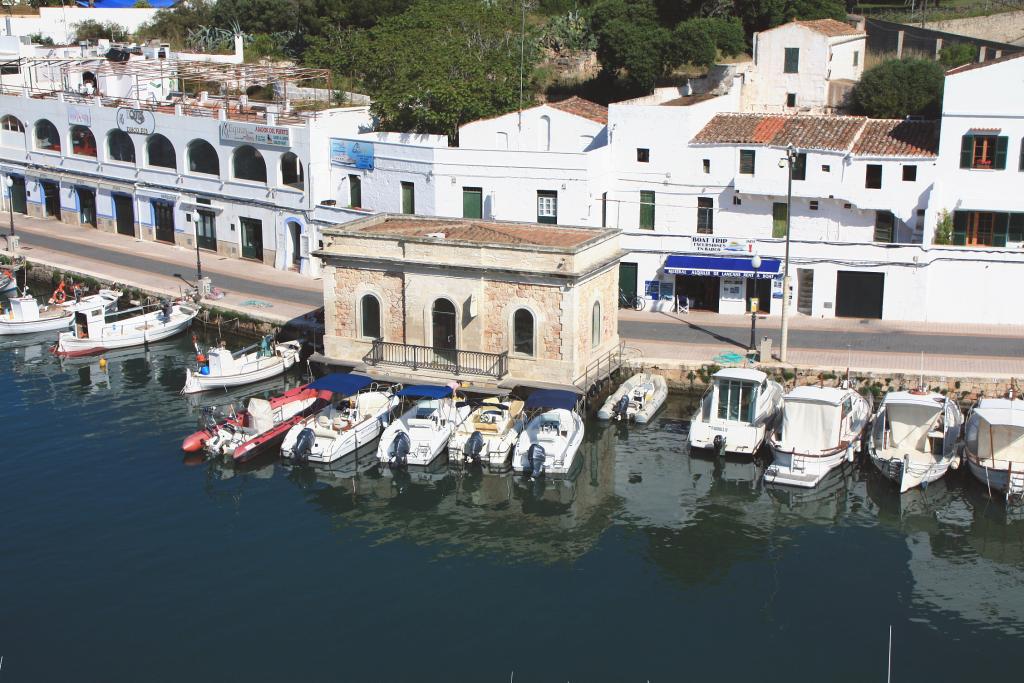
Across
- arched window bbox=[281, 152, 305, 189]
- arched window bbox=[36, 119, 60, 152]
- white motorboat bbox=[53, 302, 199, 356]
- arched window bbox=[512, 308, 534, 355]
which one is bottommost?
white motorboat bbox=[53, 302, 199, 356]

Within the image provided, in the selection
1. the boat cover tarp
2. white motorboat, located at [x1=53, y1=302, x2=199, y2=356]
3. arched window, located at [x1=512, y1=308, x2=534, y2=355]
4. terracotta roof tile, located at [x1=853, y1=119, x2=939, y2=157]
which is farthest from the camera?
white motorboat, located at [x1=53, y1=302, x2=199, y2=356]

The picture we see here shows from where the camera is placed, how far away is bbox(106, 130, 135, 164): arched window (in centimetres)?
6488

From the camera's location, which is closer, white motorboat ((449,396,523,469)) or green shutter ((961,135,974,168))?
white motorboat ((449,396,523,469))

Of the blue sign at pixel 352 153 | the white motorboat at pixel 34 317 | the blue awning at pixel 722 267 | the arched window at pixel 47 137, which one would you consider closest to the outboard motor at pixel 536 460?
the blue awning at pixel 722 267

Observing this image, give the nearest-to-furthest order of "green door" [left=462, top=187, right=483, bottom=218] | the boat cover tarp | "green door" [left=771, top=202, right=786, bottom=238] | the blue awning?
1. the boat cover tarp
2. the blue awning
3. "green door" [left=771, top=202, right=786, bottom=238]
4. "green door" [left=462, top=187, right=483, bottom=218]

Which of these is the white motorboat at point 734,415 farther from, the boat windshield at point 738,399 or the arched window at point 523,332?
the arched window at point 523,332

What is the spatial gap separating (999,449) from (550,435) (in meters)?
12.8

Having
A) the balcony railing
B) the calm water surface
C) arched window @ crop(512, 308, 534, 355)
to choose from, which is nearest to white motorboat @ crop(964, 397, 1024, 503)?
the calm water surface

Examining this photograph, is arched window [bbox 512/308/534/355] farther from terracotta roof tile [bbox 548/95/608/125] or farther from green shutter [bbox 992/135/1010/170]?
green shutter [bbox 992/135/1010/170]

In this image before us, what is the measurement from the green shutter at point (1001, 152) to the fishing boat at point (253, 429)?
25.7 metres

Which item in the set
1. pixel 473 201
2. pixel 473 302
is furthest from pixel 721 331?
pixel 473 201

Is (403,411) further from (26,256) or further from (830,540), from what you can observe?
(26,256)

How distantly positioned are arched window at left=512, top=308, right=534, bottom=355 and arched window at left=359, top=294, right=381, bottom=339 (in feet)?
16.2

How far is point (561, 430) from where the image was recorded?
38031mm
